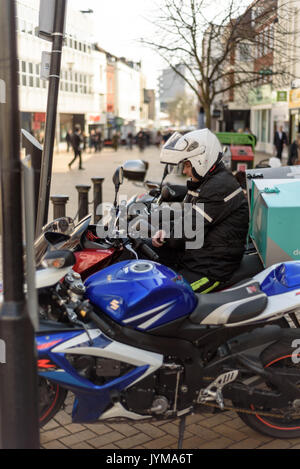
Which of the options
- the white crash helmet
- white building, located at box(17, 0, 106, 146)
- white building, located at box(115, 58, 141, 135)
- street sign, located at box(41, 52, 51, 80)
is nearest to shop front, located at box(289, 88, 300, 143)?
white building, located at box(17, 0, 106, 146)

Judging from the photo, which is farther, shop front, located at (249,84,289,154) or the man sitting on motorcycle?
shop front, located at (249,84,289,154)

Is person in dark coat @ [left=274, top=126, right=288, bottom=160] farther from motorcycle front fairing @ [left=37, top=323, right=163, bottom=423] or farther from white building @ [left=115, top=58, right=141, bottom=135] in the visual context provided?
white building @ [left=115, top=58, right=141, bottom=135]

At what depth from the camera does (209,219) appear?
3.88 metres

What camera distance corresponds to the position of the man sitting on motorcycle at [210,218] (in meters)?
3.89

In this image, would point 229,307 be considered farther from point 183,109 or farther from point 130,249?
point 183,109

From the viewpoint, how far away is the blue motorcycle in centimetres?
312

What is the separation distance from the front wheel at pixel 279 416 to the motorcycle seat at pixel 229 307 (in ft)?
0.93

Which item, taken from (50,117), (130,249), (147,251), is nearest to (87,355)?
(147,251)

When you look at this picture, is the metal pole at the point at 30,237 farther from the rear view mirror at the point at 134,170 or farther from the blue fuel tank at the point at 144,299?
the rear view mirror at the point at 134,170

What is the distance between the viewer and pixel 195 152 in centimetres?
402

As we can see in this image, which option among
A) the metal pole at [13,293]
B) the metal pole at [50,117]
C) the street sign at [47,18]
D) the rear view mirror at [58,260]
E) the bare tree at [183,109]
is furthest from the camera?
the bare tree at [183,109]

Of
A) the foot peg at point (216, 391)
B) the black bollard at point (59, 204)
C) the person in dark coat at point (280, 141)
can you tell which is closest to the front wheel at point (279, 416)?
the foot peg at point (216, 391)

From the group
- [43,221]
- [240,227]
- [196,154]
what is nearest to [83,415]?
[240,227]
